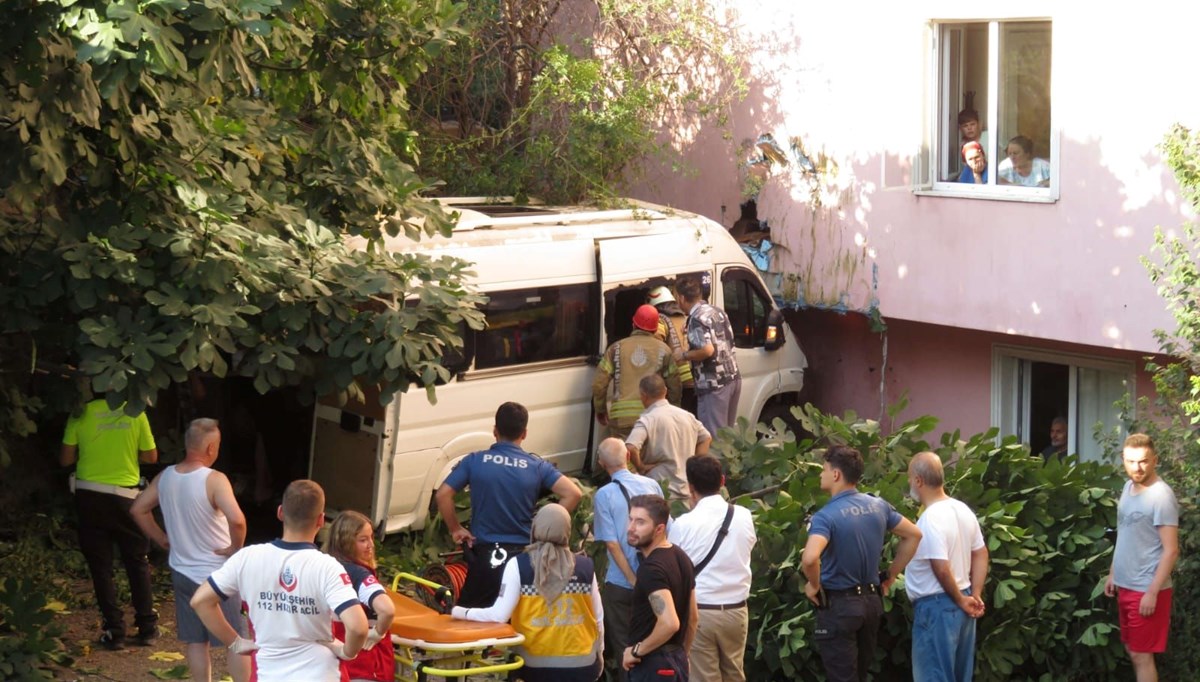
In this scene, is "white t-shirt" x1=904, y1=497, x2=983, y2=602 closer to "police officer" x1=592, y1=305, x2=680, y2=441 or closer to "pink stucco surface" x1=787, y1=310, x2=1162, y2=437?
"police officer" x1=592, y1=305, x2=680, y2=441

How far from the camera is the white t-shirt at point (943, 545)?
8.03 meters

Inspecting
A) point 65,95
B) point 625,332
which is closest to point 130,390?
point 65,95

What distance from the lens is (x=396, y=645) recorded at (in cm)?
717

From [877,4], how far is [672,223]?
Answer: 2813 mm

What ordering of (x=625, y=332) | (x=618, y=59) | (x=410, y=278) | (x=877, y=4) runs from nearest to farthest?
(x=410, y=278) < (x=625, y=332) < (x=877, y=4) < (x=618, y=59)

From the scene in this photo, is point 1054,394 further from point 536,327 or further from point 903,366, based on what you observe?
point 536,327

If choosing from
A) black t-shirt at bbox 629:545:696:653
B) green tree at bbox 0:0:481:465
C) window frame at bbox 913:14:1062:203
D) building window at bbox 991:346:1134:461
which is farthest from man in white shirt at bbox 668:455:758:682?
window frame at bbox 913:14:1062:203

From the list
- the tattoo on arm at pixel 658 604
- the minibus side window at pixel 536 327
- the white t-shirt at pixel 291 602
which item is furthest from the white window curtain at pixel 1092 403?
the white t-shirt at pixel 291 602

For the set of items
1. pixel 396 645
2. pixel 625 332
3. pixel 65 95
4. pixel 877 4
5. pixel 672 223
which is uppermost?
pixel 877 4

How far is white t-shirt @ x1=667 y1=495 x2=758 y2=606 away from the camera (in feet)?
24.6

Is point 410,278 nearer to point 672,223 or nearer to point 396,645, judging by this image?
point 396,645

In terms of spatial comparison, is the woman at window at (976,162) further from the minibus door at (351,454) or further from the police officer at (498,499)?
the police officer at (498,499)

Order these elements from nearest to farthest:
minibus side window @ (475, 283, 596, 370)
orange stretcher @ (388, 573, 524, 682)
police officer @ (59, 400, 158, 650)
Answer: orange stretcher @ (388, 573, 524, 682) → police officer @ (59, 400, 158, 650) → minibus side window @ (475, 283, 596, 370)

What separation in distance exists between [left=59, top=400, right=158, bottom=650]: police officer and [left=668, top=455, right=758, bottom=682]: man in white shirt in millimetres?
3763
